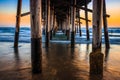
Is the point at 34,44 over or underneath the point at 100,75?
over

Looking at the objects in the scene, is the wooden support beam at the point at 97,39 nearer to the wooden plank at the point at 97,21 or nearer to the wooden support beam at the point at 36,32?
the wooden plank at the point at 97,21

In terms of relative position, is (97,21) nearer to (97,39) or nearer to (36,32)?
(97,39)

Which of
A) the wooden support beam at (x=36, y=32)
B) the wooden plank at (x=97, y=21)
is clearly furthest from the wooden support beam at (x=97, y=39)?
the wooden support beam at (x=36, y=32)

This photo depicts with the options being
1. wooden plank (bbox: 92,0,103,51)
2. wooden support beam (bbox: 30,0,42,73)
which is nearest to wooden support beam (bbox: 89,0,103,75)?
wooden plank (bbox: 92,0,103,51)

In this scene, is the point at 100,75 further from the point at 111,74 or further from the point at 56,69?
the point at 56,69

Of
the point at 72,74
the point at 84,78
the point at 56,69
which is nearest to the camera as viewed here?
the point at 84,78

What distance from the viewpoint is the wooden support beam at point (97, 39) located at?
479 centimetres

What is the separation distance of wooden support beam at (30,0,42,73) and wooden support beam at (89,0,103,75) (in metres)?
1.14

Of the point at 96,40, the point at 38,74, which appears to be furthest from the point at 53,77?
the point at 96,40

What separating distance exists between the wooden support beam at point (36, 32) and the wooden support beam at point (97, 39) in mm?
1136

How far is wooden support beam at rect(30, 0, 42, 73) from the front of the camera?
462 cm

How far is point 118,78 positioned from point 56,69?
1.44 m

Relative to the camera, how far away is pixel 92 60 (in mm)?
4887

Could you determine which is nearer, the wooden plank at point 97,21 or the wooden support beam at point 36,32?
the wooden support beam at point 36,32
